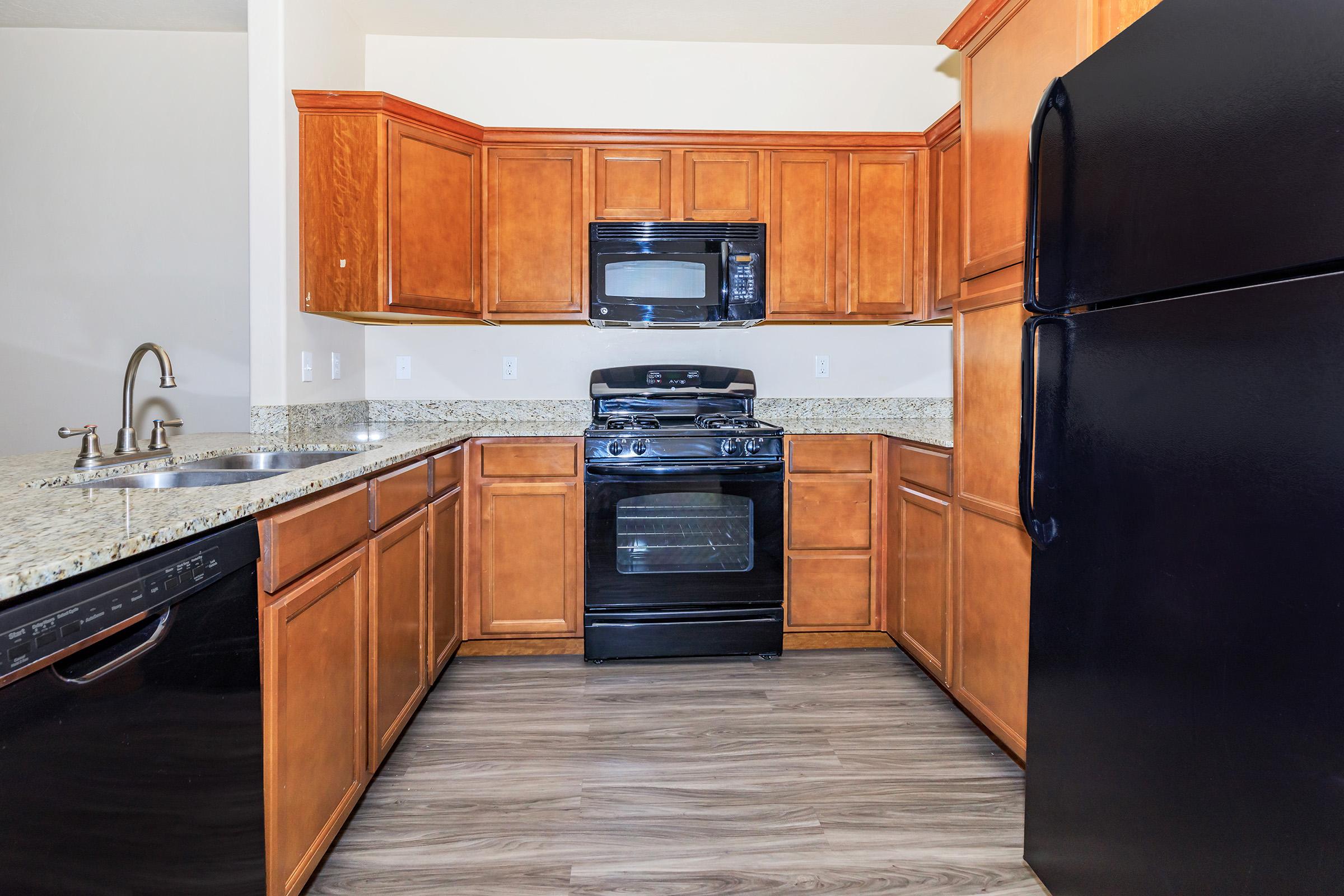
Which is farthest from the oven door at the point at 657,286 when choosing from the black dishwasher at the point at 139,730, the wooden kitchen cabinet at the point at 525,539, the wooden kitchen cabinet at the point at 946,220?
the black dishwasher at the point at 139,730

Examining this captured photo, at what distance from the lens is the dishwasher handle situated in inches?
29.7

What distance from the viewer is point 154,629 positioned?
897 mm

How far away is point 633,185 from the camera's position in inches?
113

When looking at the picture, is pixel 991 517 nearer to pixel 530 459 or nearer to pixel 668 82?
pixel 530 459

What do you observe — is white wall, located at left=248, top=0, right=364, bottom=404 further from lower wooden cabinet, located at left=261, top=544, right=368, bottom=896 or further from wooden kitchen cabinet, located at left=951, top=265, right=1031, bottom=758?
wooden kitchen cabinet, located at left=951, top=265, right=1031, bottom=758

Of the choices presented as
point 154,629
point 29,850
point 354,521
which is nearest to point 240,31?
point 354,521

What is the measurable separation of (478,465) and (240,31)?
7.20 feet

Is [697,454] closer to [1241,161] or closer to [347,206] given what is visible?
[347,206]

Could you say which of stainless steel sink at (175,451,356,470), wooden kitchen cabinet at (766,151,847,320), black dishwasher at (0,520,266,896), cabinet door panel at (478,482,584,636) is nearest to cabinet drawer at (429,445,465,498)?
cabinet door panel at (478,482,584,636)

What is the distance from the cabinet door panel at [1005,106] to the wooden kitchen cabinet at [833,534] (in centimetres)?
96

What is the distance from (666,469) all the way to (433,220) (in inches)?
52.8

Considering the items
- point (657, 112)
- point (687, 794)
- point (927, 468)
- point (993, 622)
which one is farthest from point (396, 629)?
point (657, 112)

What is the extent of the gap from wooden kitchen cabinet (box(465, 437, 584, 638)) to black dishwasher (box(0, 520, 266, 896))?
4.96 ft

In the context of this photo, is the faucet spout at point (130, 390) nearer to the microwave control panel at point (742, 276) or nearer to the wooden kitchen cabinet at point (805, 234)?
the microwave control panel at point (742, 276)
